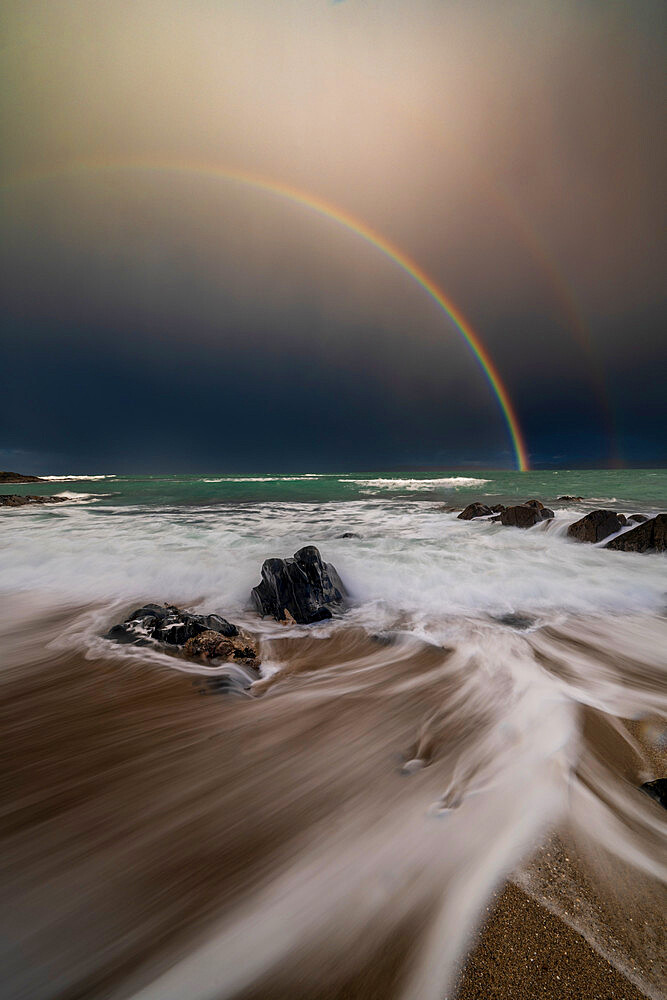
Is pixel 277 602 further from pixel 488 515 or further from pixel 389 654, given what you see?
pixel 488 515

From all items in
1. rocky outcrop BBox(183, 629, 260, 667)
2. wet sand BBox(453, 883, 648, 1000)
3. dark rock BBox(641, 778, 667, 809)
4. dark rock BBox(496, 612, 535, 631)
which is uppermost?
wet sand BBox(453, 883, 648, 1000)

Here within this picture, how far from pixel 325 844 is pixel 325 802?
0.29 meters

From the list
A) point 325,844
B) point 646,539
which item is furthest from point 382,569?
point 646,539

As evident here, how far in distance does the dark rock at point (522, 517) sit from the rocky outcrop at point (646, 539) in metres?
3.28

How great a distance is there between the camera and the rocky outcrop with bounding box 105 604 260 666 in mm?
3883

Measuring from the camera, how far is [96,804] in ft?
6.68

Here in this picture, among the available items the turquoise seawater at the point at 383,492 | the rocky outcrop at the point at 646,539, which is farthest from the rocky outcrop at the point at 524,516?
the turquoise seawater at the point at 383,492

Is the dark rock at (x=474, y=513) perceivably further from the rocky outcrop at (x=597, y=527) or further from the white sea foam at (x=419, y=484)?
the white sea foam at (x=419, y=484)

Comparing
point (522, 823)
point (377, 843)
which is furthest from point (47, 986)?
point (522, 823)

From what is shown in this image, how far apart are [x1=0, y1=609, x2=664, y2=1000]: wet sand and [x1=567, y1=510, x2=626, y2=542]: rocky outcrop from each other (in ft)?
26.2

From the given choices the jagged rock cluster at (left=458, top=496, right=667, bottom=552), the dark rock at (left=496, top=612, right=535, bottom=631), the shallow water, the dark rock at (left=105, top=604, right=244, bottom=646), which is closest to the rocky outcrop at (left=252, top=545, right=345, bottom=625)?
the shallow water

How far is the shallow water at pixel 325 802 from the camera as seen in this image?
4.38 feet

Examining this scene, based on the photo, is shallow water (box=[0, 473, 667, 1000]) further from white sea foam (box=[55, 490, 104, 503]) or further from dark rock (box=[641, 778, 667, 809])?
white sea foam (box=[55, 490, 104, 503])

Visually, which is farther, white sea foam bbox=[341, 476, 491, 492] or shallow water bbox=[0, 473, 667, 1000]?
white sea foam bbox=[341, 476, 491, 492]
